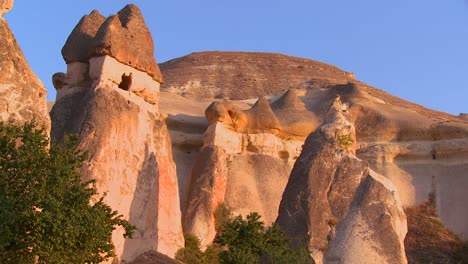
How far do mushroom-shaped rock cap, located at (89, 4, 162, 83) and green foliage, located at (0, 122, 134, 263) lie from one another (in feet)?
23.3

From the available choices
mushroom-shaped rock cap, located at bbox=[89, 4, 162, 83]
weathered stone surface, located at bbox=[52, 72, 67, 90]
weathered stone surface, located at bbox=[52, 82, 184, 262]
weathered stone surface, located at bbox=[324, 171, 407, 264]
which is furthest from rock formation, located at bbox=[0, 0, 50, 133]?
weathered stone surface, located at bbox=[324, 171, 407, 264]

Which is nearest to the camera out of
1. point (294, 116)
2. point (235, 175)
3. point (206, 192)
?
point (206, 192)

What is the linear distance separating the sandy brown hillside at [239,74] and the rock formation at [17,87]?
27.4m

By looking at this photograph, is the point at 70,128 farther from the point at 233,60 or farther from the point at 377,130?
the point at 233,60

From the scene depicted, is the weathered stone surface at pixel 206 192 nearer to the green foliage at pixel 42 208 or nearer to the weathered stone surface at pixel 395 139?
the weathered stone surface at pixel 395 139

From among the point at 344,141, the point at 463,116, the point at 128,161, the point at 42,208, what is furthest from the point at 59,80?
the point at 463,116

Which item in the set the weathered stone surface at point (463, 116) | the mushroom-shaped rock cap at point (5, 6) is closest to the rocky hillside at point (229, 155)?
the mushroom-shaped rock cap at point (5, 6)

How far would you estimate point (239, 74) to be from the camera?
1784 inches

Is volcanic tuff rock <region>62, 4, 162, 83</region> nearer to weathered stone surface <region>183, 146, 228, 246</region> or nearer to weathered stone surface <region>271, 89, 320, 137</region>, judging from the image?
weathered stone surface <region>183, 146, 228, 246</region>

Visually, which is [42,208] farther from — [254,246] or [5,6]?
[254,246]

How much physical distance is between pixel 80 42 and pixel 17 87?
A: 23.4ft

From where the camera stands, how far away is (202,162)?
2431cm

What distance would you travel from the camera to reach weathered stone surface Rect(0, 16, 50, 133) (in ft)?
40.7

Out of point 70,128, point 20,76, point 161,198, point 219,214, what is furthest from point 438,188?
point 20,76
